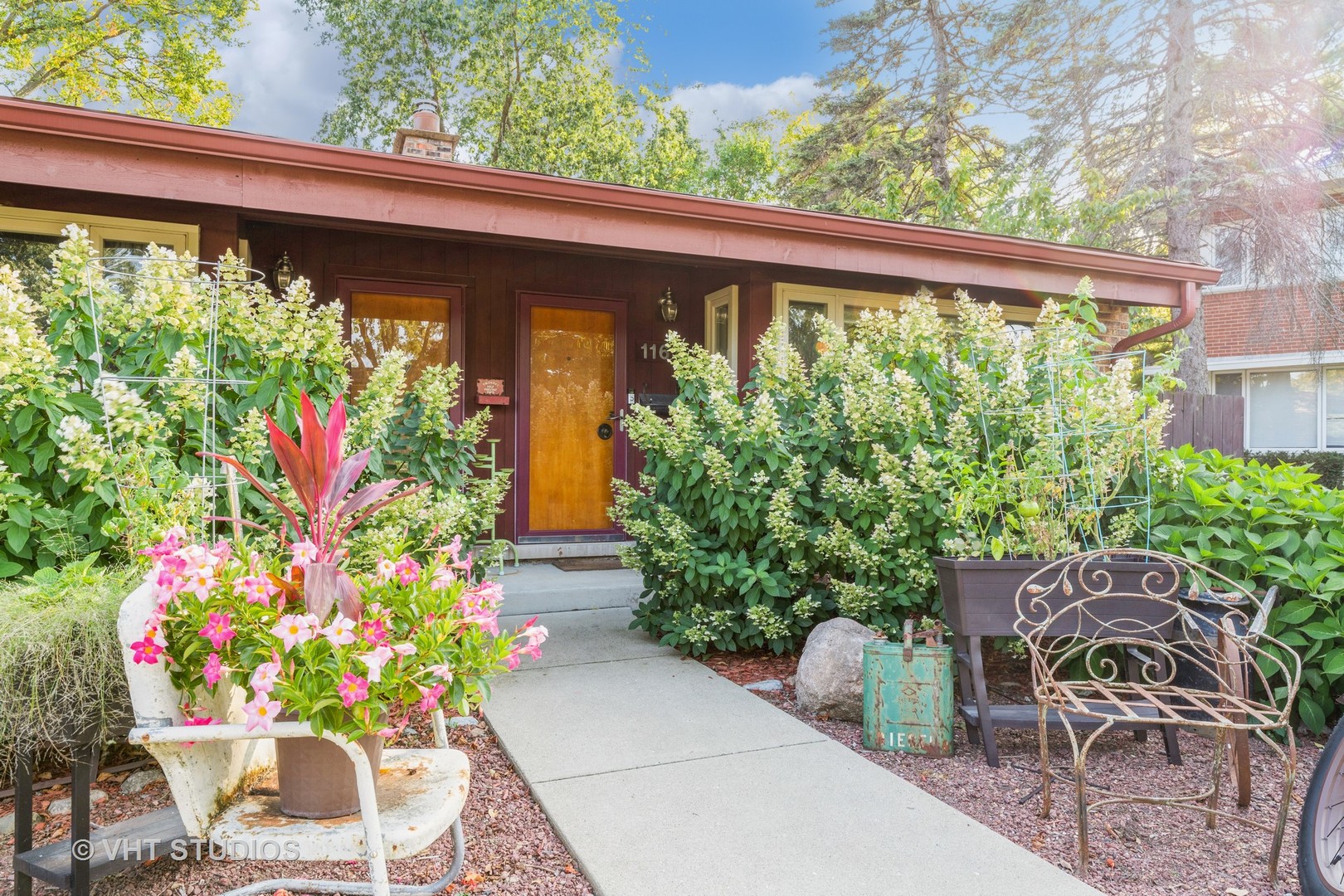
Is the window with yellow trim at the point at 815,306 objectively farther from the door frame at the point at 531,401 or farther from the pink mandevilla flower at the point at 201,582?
the pink mandevilla flower at the point at 201,582

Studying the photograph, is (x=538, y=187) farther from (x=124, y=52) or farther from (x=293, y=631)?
(x=124, y=52)

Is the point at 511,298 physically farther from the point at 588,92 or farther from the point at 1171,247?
the point at 588,92

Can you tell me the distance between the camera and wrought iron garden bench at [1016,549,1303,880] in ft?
6.83

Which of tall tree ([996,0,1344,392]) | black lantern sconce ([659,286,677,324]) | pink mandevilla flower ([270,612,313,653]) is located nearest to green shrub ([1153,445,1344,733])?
pink mandevilla flower ([270,612,313,653])

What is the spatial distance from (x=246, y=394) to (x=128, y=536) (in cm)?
69

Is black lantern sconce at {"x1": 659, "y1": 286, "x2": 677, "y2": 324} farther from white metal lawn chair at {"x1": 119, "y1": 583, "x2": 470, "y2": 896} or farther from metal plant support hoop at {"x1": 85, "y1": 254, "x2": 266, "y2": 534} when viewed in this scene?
white metal lawn chair at {"x1": 119, "y1": 583, "x2": 470, "y2": 896}

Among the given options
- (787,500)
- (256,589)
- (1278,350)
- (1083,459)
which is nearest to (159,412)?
(256,589)

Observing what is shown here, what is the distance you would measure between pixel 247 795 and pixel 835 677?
2035 mm

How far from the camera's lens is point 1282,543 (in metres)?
2.87

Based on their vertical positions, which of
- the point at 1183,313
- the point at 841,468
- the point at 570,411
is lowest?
the point at 841,468

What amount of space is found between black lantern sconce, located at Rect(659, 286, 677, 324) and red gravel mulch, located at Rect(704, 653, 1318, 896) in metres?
3.73

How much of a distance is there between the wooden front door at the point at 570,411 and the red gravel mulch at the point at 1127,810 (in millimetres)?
3169

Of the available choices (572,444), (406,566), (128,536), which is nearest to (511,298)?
(572,444)

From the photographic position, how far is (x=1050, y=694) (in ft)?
7.25
